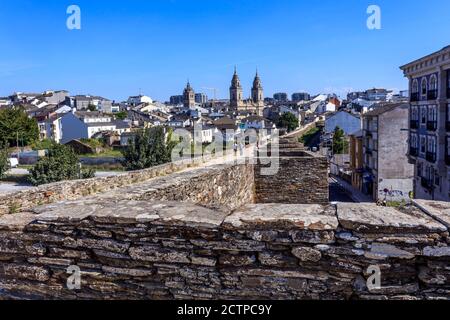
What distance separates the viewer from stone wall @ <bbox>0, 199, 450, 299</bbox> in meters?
3.09

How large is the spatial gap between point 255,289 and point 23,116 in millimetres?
65361

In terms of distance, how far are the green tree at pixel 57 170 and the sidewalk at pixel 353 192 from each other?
71.3 ft

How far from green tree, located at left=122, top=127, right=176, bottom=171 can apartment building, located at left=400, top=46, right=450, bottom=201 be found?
17.3 meters

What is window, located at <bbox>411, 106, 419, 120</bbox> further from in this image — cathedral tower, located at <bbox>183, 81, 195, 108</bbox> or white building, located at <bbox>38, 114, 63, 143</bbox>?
cathedral tower, located at <bbox>183, 81, 195, 108</bbox>

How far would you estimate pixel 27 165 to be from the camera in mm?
48438

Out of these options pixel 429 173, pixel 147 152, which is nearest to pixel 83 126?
pixel 147 152

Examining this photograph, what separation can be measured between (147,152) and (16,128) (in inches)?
1444

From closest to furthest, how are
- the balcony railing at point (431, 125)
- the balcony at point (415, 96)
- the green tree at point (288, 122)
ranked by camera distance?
the balcony railing at point (431, 125), the balcony at point (415, 96), the green tree at point (288, 122)

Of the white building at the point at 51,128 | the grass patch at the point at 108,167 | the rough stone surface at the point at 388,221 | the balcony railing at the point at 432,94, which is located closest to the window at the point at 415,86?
the balcony railing at the point at 432,94

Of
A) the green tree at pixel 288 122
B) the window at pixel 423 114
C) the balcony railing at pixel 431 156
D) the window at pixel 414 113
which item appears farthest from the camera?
the green tree at pixel 288 122

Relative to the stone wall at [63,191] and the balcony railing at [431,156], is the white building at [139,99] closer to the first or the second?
the balcony railing at [431,156]

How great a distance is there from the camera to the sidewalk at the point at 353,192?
121 feet

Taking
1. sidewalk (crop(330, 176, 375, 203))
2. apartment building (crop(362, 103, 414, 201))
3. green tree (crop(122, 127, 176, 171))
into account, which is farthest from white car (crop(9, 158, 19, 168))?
apartment building (crop(362, 103, 414, 201))
